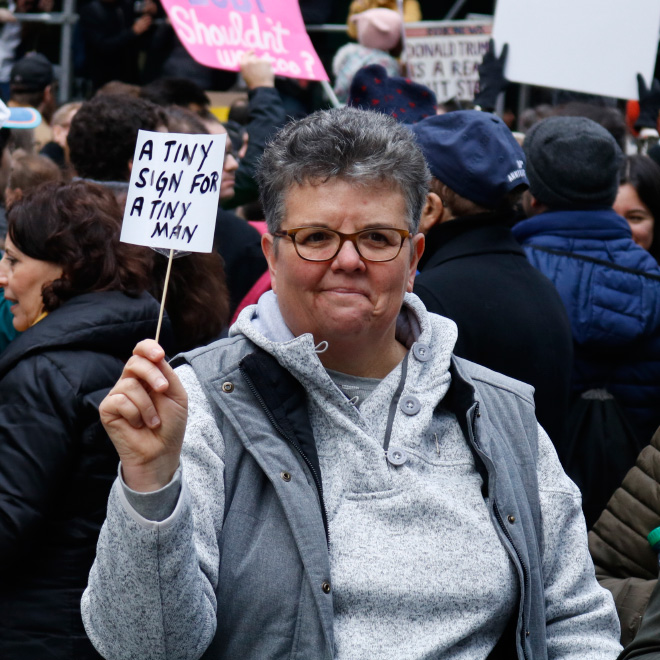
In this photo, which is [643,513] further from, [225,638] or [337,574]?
[225,638]

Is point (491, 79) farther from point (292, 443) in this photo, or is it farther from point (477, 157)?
point (292, 443)

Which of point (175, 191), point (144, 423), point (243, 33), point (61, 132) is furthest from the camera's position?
point (61, 132)

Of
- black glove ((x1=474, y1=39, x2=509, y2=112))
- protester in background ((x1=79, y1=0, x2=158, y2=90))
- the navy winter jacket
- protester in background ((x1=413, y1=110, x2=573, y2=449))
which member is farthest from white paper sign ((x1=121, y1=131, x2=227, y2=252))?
protester in background ((x1=79, y1=0, x2=158, y2=90))

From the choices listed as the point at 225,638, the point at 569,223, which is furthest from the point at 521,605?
the point at 569,223

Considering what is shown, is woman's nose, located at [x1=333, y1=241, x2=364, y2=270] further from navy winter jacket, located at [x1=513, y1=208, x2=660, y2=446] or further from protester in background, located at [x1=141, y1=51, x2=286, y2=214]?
protester in background, located at [x1=141, y1=51, x2=286, y2=214]

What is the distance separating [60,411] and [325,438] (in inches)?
35.0

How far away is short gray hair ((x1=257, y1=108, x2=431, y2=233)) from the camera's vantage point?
2109 mm

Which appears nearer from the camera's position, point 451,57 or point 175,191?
point 175,191

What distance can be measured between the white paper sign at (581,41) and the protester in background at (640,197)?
0.65 metres

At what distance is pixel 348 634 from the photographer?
194cm

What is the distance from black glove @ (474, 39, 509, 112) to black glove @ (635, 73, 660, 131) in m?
0.67

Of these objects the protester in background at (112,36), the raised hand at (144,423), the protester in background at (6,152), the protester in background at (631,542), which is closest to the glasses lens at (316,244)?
the raised hand at (144,423)

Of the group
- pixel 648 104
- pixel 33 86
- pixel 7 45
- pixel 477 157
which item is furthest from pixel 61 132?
pixel 477 157

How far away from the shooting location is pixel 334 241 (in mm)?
2111
